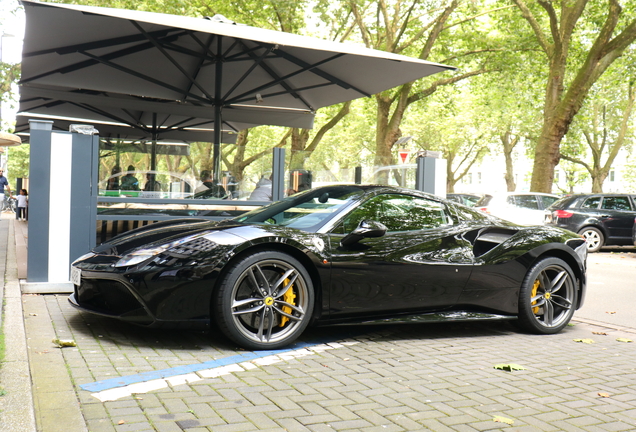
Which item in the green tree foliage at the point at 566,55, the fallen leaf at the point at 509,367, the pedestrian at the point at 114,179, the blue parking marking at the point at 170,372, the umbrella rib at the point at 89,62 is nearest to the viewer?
the blue parking marking at the point at 170,372

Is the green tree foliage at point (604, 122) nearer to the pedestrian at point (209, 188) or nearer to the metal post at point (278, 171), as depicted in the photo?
the metal post at point (278, 171)

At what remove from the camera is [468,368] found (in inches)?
175

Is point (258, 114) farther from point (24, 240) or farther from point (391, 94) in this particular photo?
point (391, 94)

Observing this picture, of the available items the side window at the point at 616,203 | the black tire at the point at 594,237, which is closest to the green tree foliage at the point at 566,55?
the side window at the point at 616,203

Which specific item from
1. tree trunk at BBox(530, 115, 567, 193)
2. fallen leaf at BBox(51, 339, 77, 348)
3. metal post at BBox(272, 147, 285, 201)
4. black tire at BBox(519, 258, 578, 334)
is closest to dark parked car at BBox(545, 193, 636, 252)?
tree trunk at BBox(530, 115, 567, 193)

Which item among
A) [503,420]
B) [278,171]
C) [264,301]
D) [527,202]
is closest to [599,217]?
[527,202]

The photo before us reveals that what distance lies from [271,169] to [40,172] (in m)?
2.92

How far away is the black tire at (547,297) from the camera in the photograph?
18.7 feet

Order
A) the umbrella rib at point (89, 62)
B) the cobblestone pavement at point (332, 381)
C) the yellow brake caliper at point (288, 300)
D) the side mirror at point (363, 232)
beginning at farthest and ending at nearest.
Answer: the umbrella rib at point (89, 62) < the side mirror at point (363, 232) < the yellow brake caliper at point (288, 300) < the cobblestone pavement at point (332, 381)

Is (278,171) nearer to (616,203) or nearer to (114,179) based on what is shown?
(114,179)

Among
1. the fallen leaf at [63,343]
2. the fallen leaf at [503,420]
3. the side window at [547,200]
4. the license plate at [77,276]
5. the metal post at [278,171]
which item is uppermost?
the metal post at [278,171]

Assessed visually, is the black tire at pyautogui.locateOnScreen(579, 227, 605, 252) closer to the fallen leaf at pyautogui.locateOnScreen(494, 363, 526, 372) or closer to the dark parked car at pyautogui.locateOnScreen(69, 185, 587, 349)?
the dark parked car at pyautogui.locateOnScreen(69, 185, 587, 349)

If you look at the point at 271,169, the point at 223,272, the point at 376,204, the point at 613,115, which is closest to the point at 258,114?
the point at 271,169

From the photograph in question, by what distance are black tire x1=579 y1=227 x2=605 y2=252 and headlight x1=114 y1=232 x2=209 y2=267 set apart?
47.0 feet
